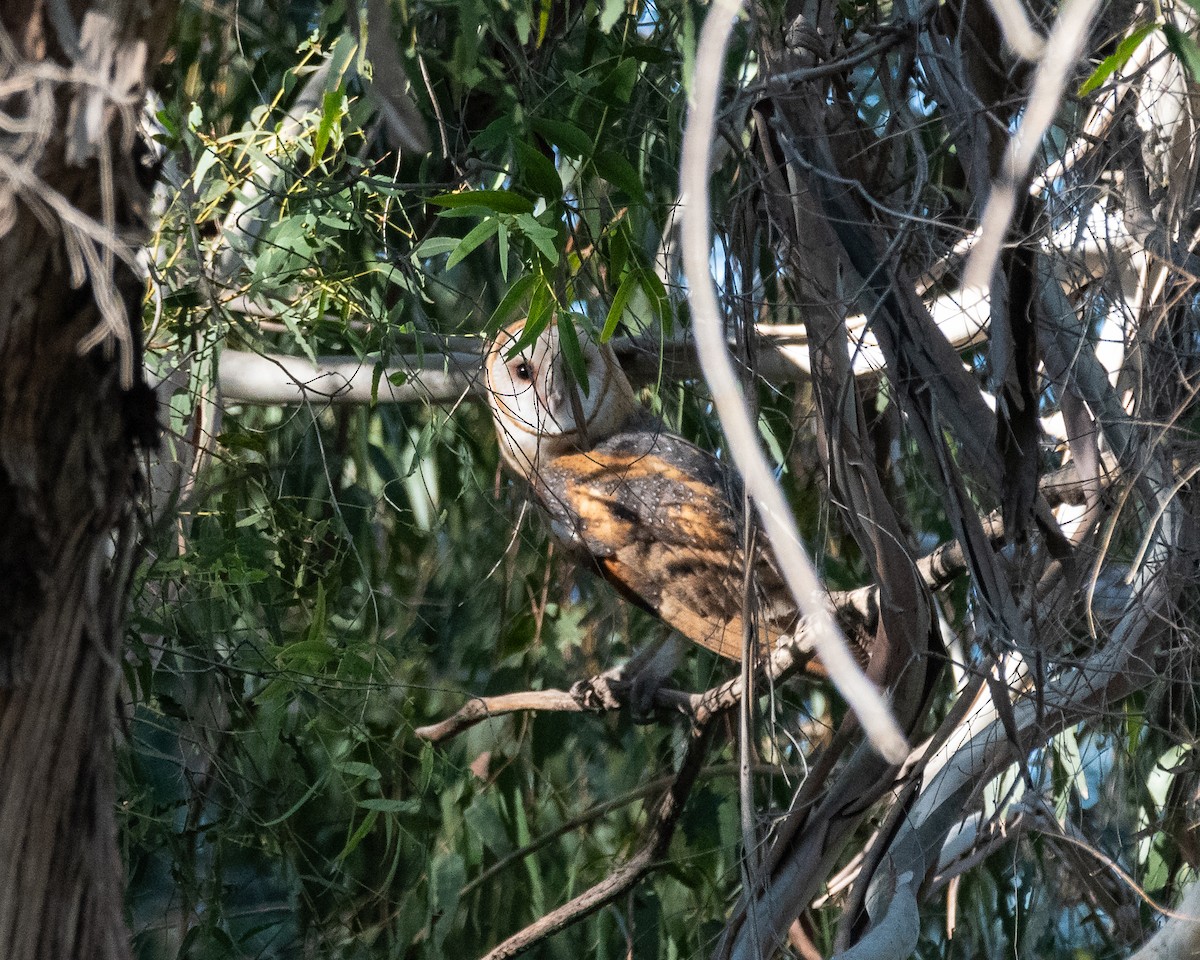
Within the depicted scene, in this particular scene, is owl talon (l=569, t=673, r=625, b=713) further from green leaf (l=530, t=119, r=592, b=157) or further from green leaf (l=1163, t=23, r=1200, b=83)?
green leaf (l=1163, t=23, r=1200, b=83)

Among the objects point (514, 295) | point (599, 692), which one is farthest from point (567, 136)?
point (599, 692)

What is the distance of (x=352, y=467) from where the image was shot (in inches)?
103

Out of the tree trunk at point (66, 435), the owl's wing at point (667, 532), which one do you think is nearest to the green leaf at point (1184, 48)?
the tree trunk at point (66, 435)

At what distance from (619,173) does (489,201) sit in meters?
0.15

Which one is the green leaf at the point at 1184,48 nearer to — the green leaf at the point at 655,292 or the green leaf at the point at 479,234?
the green leaf at the point at 655,292

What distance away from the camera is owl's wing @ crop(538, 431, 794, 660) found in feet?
8.13

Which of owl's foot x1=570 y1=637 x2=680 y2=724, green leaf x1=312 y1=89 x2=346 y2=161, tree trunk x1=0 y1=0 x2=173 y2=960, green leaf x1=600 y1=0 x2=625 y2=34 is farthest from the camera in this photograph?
owl's foot x1=570 y1=637 x2=680 y2=724

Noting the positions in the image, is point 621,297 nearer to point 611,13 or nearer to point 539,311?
point 539,311

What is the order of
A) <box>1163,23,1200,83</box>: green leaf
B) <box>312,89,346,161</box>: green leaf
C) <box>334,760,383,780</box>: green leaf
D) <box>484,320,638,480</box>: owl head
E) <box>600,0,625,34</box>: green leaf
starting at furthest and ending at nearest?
<box>484,320,638,480</box>: owl head → <box>334,760,383,780</box>: green leaf → <box>312,89,346,161</box>: green leaf → <box>600,0,625,34</box>: green leaf → <box>1163,23,1200,83</box>: green leaf

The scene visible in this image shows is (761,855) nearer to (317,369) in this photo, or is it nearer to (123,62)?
(317,369)

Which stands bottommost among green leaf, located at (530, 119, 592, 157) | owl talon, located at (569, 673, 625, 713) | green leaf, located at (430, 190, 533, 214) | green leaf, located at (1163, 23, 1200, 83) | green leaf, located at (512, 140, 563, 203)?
owl talon, located at (569, 673, 625, 713)

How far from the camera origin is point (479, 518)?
2.57 meters

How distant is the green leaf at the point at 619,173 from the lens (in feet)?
4.44

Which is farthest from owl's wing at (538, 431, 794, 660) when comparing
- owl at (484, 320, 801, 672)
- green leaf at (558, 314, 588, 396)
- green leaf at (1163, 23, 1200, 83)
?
green leaf at (1163, 23, 1200, 83)
